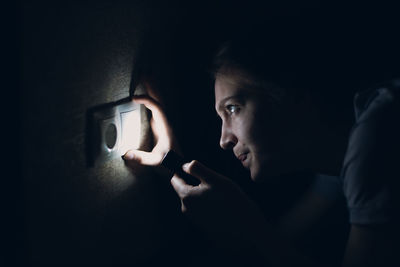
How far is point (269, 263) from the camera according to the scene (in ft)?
2.51

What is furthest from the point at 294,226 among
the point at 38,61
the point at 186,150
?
the point at 38,61

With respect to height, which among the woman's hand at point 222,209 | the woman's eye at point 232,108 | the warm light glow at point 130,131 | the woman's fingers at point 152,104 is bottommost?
the woman's hand at point 222,209

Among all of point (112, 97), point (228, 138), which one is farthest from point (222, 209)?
point (112, 97)

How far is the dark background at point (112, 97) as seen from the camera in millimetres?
554

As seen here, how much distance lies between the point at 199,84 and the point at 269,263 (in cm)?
59

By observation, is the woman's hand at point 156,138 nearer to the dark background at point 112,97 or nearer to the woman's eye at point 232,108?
the dark background at point 112,97

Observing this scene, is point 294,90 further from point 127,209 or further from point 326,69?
point 127,209

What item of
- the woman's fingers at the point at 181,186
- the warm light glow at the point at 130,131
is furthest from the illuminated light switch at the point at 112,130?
the woman's fingers at the point at 181,186

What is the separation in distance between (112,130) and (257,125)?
0.36 m

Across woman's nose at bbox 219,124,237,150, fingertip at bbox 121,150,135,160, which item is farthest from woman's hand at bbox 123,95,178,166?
woman's nose at bbox 219,124,237,150

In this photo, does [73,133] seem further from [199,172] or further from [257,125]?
[257,125]

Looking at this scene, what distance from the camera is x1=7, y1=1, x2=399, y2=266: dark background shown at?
1.82 ft

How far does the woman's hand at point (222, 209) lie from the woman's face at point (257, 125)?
130mm

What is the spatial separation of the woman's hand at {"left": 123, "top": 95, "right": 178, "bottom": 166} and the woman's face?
154mm
